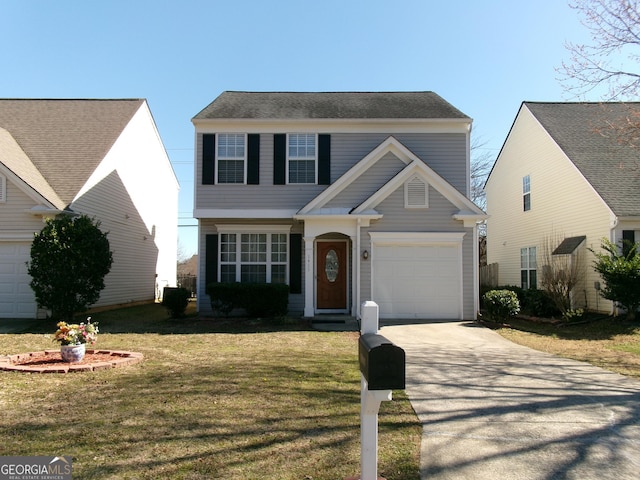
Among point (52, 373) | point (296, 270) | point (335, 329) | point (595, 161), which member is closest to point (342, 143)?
point (296, 270)

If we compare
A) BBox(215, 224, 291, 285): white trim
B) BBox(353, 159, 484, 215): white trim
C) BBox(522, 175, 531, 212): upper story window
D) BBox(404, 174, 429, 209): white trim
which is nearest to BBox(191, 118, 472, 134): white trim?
BBox(353, 159, 484, 215): white trim

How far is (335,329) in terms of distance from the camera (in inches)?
491

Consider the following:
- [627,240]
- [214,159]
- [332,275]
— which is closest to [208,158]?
[214,159]

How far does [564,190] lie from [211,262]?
12451 millimetres

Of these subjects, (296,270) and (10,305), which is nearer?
(10,305)

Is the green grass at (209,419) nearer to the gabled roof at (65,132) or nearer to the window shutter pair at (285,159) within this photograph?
the window shutter pair at (285,159)

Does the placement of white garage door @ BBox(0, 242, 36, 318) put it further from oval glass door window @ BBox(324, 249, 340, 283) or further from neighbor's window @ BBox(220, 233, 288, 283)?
oval glass door window @ BBox(324, 249, 340, 283)

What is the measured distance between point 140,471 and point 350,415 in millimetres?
2284

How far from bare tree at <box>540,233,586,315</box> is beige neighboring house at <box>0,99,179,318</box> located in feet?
47.9

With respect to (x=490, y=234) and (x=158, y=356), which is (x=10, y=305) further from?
(x=490, y=234)

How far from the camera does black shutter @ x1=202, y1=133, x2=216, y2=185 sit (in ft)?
49.8

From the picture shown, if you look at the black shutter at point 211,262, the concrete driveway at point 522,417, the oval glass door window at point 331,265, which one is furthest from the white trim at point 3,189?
the concrete driveway at point 522,417

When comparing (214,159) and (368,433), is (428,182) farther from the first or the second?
(368,433)

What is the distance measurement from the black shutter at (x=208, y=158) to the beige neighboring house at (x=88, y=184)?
12.2 ft
